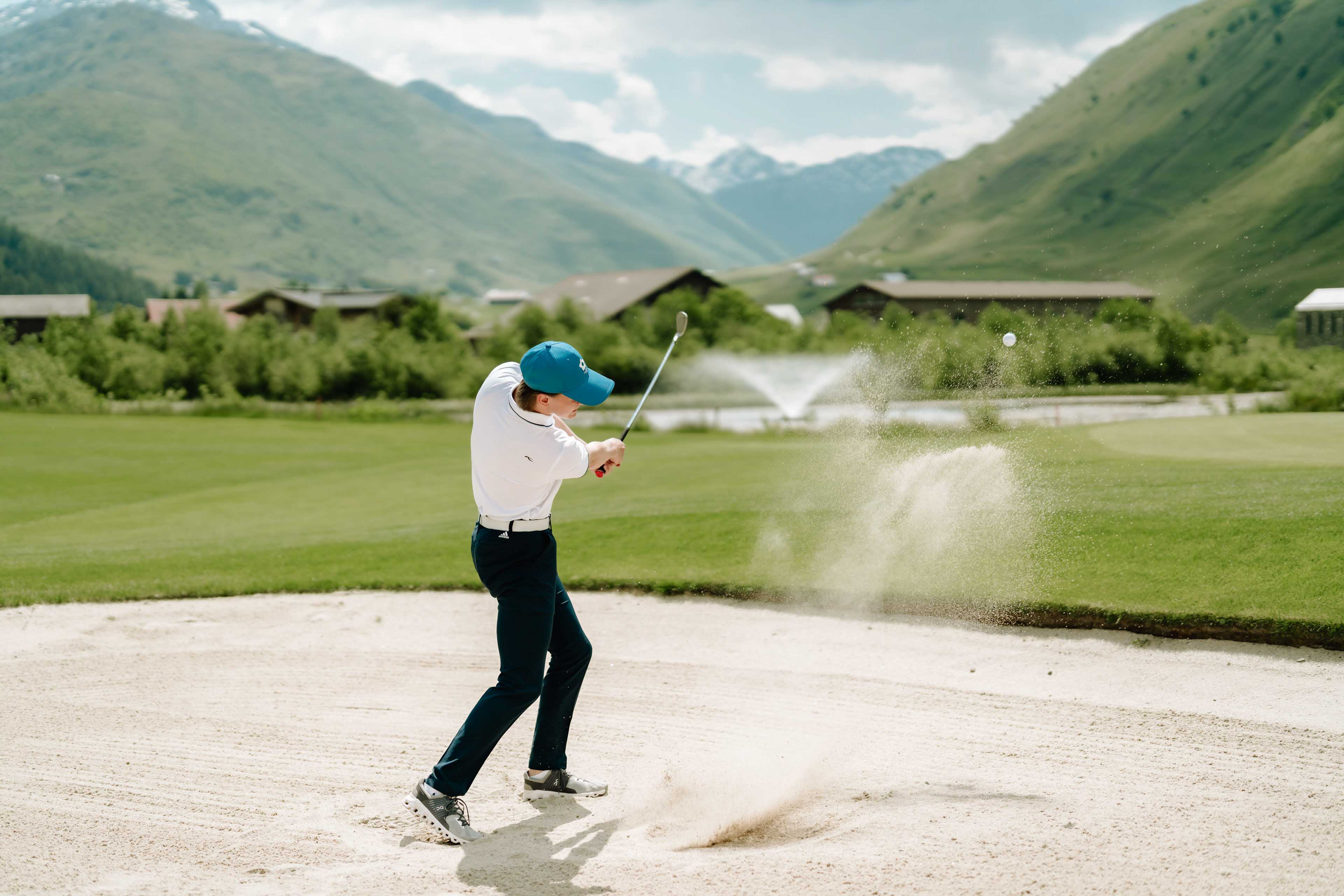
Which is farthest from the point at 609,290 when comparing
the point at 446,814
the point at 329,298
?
the point at 446,814

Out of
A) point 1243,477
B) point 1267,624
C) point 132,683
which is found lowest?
point 132,683

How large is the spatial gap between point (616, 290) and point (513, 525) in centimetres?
8770

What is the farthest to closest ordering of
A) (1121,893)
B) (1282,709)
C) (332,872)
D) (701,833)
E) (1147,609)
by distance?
1. (1147,609)
2. (1282,709)
3. (701,833)
4. (332,872)
5. (1121,893)

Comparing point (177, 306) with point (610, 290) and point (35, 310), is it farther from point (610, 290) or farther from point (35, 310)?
point (610, 290)

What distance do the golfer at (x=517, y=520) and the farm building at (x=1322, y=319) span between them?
26.6 m

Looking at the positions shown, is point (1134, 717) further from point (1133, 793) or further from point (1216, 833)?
point (1216, 833)

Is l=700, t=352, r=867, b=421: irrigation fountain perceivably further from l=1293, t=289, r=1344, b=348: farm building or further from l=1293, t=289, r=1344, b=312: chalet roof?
l=1293, t=289, r=1344, b=312: chalet roof

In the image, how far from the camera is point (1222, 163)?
18000cm

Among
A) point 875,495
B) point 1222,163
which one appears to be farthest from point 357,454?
point 1222,163

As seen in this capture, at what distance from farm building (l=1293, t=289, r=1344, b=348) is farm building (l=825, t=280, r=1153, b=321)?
104 feet

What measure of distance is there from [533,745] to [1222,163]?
202m

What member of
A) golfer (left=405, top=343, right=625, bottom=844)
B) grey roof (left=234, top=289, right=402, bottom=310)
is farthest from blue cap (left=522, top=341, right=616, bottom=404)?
grey roof (left=234, top=289, right=402, bottom=310)

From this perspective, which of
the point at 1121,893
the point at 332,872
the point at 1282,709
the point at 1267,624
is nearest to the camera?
the point at 1121,893

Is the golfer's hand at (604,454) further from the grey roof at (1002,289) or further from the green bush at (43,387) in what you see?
the grey roof at (1002,289)
